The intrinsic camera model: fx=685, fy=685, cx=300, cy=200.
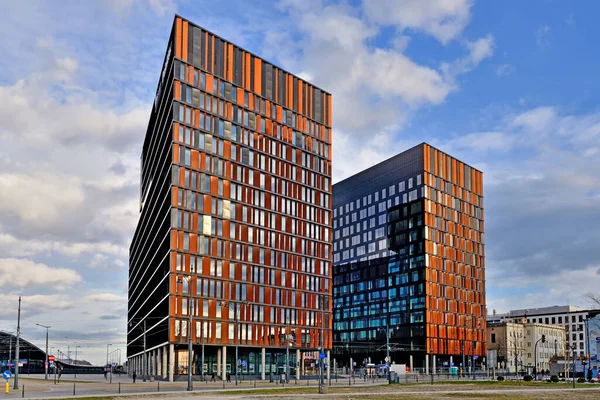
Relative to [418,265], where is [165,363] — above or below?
below

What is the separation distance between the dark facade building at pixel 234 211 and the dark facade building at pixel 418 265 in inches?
1492

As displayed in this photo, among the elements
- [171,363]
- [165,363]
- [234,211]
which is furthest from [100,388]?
[234,211]

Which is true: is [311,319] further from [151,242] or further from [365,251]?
[365,251]

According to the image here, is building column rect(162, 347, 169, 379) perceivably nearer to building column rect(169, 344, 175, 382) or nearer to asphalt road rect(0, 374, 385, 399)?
building column rect(169, 344, 175, 382)

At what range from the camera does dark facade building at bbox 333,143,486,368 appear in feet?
550

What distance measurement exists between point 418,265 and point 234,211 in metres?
65.1

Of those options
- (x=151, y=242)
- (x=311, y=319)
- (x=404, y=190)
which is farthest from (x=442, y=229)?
(x=151, y=242)

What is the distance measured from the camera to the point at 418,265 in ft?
555

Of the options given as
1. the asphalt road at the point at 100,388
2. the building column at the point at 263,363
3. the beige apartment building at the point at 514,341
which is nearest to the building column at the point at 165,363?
the building column at the point at 263,363

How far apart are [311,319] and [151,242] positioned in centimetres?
3876

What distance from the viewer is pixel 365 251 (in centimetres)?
19188

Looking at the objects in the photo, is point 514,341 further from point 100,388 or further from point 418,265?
point 100,388

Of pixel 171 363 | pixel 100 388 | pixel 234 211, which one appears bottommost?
pixel 171 363

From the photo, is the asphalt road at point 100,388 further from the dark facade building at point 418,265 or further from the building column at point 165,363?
the dark facade building at point 418,265
